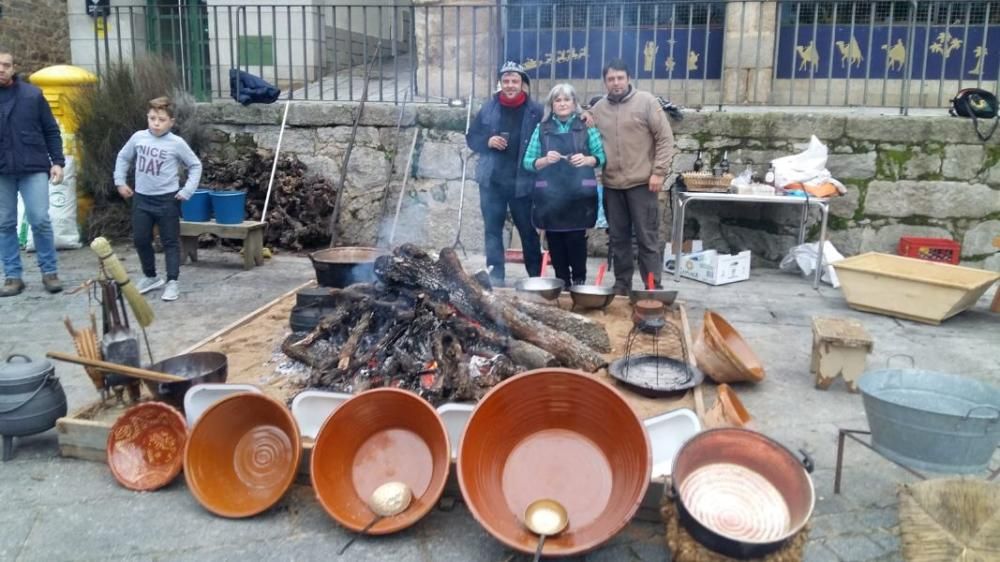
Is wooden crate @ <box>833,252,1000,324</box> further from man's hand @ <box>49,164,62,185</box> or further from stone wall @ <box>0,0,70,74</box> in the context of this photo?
stone wall @ <box>0,0,70,74</box>

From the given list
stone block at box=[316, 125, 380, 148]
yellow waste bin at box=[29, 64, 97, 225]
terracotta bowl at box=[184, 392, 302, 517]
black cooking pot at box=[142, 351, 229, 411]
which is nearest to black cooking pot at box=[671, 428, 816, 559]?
terracotta bowl at box=[184, 392, 302, 517]

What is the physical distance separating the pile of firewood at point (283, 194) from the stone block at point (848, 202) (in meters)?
5.83

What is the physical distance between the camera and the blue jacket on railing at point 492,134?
257 inches

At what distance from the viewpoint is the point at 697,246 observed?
8.39 metres

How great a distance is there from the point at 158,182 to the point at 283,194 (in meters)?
2.35

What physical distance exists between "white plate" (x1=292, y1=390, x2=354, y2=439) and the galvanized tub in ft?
8.45

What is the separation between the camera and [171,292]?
6793mm

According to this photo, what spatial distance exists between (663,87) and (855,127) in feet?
10.0

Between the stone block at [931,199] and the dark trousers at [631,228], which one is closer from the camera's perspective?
the dark trousers at [631,228]

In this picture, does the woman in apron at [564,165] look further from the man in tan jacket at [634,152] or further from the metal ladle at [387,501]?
the metal ladle at [387,501]

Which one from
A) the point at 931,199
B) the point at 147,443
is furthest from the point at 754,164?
the point at 147,443

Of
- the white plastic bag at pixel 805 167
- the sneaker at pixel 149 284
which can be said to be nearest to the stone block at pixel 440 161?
the sneaker at pixel 149 284

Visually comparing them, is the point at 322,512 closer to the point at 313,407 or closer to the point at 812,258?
the point at 313,407

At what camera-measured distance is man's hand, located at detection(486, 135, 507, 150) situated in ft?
21.3
